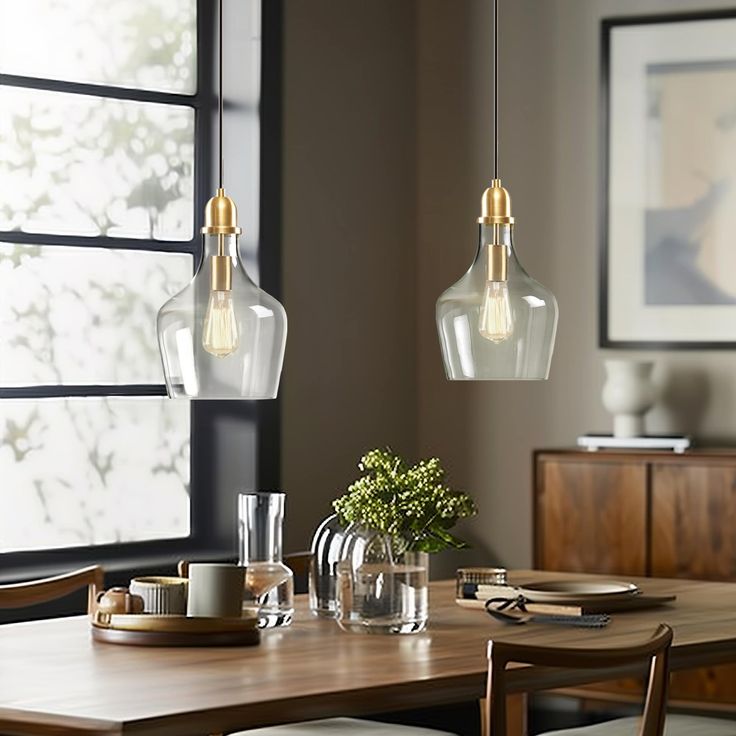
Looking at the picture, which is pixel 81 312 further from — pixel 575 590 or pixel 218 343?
pixel 218 343

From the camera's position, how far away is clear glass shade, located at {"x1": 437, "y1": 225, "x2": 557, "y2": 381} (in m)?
3.22

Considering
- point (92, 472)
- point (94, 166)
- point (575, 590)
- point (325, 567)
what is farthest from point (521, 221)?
point (325, 567)

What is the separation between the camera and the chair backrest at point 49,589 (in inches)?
143

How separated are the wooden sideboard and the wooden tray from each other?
253 centimetres

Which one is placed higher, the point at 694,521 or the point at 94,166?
the point at 94,166

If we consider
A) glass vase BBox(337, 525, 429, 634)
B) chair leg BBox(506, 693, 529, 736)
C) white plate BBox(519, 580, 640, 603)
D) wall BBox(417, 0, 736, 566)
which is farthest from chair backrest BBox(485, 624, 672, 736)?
wall BBox(417, 0, 736, 566)

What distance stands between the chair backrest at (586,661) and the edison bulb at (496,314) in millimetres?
602

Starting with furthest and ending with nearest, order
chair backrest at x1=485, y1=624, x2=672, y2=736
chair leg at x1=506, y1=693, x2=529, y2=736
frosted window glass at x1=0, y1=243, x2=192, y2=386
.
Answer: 1. frosted window glass at x1=0, y1=243, x2=192, y2=386
2. chair leg at x1=506, y1=693, x2=529, y2=736
3. chair backrest at x1=485, y1=624, x2=672, y2=736

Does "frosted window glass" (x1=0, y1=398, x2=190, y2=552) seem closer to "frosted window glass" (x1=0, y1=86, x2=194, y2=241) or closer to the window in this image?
the window

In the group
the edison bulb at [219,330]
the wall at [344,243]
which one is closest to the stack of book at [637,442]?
the wall at [344,243]

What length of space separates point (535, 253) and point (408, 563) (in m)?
2.99

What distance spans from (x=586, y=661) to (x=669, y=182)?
133 inches

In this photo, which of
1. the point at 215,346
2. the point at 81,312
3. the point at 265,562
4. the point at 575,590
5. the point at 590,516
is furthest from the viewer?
the point at 590,516

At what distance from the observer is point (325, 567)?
11.5 feet
